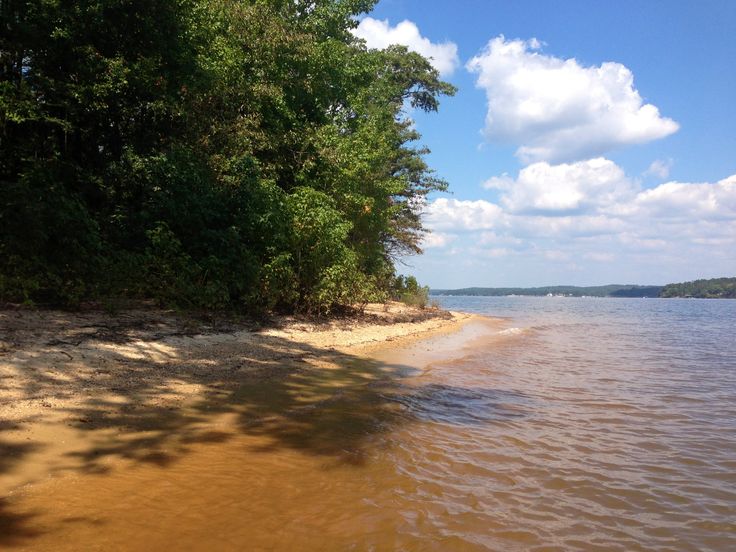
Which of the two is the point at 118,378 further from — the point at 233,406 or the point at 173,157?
the point at 173,157

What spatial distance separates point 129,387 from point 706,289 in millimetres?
159339

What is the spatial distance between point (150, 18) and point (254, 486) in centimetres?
1125

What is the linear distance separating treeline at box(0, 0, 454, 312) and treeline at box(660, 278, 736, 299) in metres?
144

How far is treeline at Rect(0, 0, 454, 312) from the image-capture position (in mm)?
9242

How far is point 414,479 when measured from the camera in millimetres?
4309

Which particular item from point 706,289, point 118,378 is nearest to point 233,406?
point 118,378

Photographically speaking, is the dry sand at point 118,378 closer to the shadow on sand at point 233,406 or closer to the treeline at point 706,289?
the shadow on sand at point 233,406

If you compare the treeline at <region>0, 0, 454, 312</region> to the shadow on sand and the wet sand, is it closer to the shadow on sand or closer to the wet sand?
the wet sand

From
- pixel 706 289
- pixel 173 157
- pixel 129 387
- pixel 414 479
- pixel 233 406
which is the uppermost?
pixel 173 157

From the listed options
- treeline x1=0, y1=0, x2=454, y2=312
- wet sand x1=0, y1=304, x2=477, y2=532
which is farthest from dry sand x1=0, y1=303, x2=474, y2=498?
treeline x1=0, y1=0, x2=454, y2=312

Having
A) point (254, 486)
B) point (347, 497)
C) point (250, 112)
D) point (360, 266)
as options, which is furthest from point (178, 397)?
point (360, 266)

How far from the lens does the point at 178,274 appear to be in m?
10.7

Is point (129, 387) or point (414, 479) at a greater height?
point (129, 387)

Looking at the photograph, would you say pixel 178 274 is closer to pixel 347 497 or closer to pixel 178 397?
pixel 178 397
